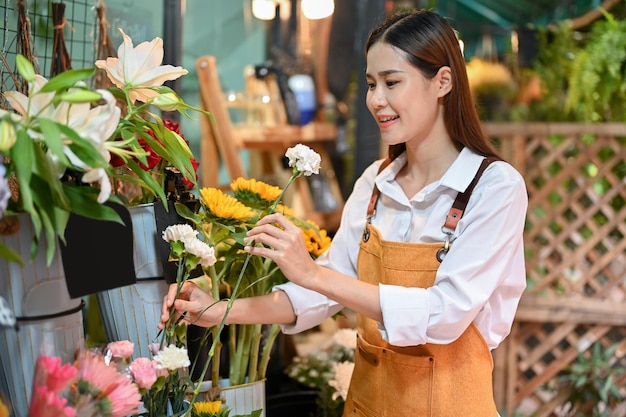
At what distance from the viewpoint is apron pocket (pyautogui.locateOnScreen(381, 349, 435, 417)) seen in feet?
4.66

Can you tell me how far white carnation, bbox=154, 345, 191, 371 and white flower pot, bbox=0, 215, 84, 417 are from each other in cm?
12

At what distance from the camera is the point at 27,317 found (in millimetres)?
946

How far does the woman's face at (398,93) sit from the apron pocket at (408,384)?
0.44m

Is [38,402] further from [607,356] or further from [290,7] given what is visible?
[290,7]

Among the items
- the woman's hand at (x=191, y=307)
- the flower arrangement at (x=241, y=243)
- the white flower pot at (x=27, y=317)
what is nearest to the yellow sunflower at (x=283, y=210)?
the flower arrangement at (x=241, y=243)

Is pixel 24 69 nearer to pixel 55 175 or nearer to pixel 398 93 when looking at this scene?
pixel 55 175

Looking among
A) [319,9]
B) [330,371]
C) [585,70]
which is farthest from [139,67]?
[585,70]

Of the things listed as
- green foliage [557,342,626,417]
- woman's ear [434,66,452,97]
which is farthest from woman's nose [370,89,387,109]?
green foliage [557,342,626,417]

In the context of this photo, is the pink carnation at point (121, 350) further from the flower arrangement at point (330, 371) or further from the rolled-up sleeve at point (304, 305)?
the flower arrangement at point (330, 371)

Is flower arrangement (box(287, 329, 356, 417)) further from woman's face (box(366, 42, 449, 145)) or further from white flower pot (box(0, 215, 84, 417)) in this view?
white flower pot (box(0, 215, 84, 417))

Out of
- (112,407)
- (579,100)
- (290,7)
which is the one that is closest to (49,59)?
(112,407)

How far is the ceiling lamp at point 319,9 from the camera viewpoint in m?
3.89

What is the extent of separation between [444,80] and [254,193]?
0.45 m

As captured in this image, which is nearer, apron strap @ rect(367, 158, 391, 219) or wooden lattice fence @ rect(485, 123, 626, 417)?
apron strap @ rect(367, 158, 391, 219)
